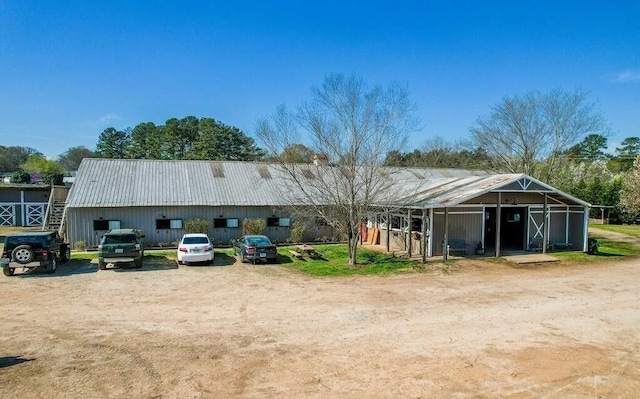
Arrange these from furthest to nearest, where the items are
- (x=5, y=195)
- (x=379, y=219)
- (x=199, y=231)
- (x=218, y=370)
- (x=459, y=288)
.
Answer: (x=5, y=195) → (x=379, y=219) → (x=199, y=231) → (x=459, y=288) → (x=218, y=370)

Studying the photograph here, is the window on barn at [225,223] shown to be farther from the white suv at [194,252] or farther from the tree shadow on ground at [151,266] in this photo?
the white suv at [194,252]

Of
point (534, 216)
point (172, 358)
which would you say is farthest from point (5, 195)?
point (534, 216)

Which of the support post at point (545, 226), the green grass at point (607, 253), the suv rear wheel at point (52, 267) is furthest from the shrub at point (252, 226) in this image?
the green grass at point (607, 253)

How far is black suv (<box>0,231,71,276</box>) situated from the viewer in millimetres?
16406

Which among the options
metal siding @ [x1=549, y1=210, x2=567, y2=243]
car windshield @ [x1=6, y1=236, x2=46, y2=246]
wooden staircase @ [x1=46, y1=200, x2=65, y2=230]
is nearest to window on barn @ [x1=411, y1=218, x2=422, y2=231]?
metal siding @ [x1=549, y1=210, x2=567, y2=243]

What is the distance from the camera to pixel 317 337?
9.70 m

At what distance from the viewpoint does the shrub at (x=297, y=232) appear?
88.5ft

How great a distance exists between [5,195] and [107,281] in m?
28.4

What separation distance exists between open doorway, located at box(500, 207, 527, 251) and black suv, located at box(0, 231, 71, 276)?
23064 mm

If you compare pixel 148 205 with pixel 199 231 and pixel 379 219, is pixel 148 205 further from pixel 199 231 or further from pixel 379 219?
pixel 379 219

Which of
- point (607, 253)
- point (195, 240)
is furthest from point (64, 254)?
point (607, 253)

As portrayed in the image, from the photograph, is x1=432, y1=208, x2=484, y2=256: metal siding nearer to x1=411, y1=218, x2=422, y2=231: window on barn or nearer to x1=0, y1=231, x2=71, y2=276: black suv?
x1=411, y1=218, x2=422, y2=231: window on barn

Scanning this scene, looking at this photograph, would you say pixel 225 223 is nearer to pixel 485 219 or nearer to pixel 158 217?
pixel 158 217

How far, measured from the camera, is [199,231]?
25.7 meters
